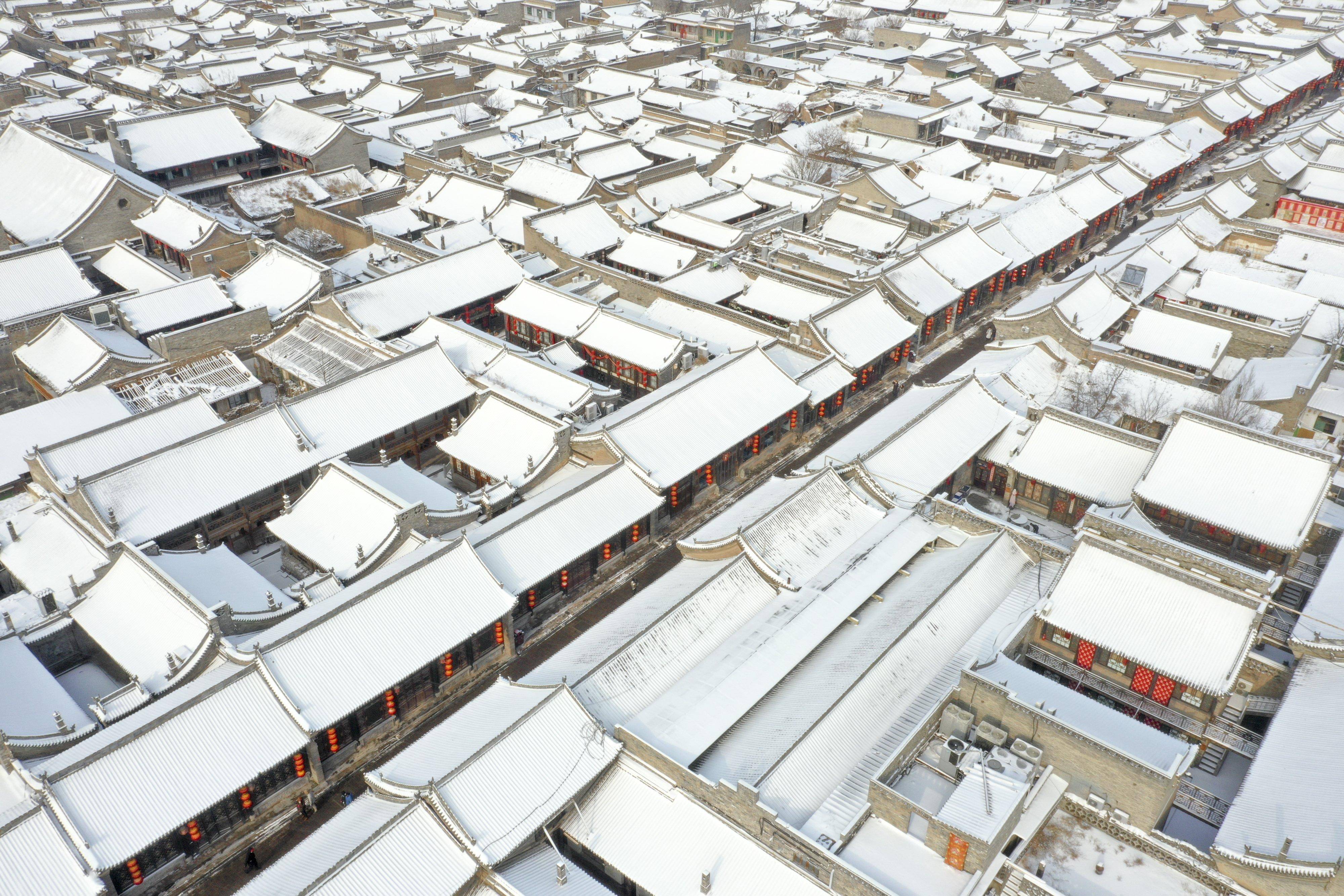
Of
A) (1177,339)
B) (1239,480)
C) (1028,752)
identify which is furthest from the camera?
(1177,339)

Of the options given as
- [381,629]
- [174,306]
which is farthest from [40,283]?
[381,629]

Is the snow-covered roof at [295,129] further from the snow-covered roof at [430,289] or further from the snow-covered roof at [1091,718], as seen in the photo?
the snow-covered roof at [1091,718]

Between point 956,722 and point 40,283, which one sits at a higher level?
point 956,722

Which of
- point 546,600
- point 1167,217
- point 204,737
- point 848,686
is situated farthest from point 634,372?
point 1167,217

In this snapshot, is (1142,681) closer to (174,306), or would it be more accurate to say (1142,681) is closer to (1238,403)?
(1238,403)

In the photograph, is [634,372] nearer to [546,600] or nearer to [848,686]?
[546,600]

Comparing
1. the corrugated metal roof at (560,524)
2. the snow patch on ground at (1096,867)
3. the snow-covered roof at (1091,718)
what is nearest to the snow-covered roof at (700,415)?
the corrugated metal roof at (560,524)

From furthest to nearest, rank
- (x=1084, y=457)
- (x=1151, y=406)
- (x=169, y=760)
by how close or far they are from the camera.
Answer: (x=1151, y=406)
(x=1084, y=457)
(x=169, y=760)
